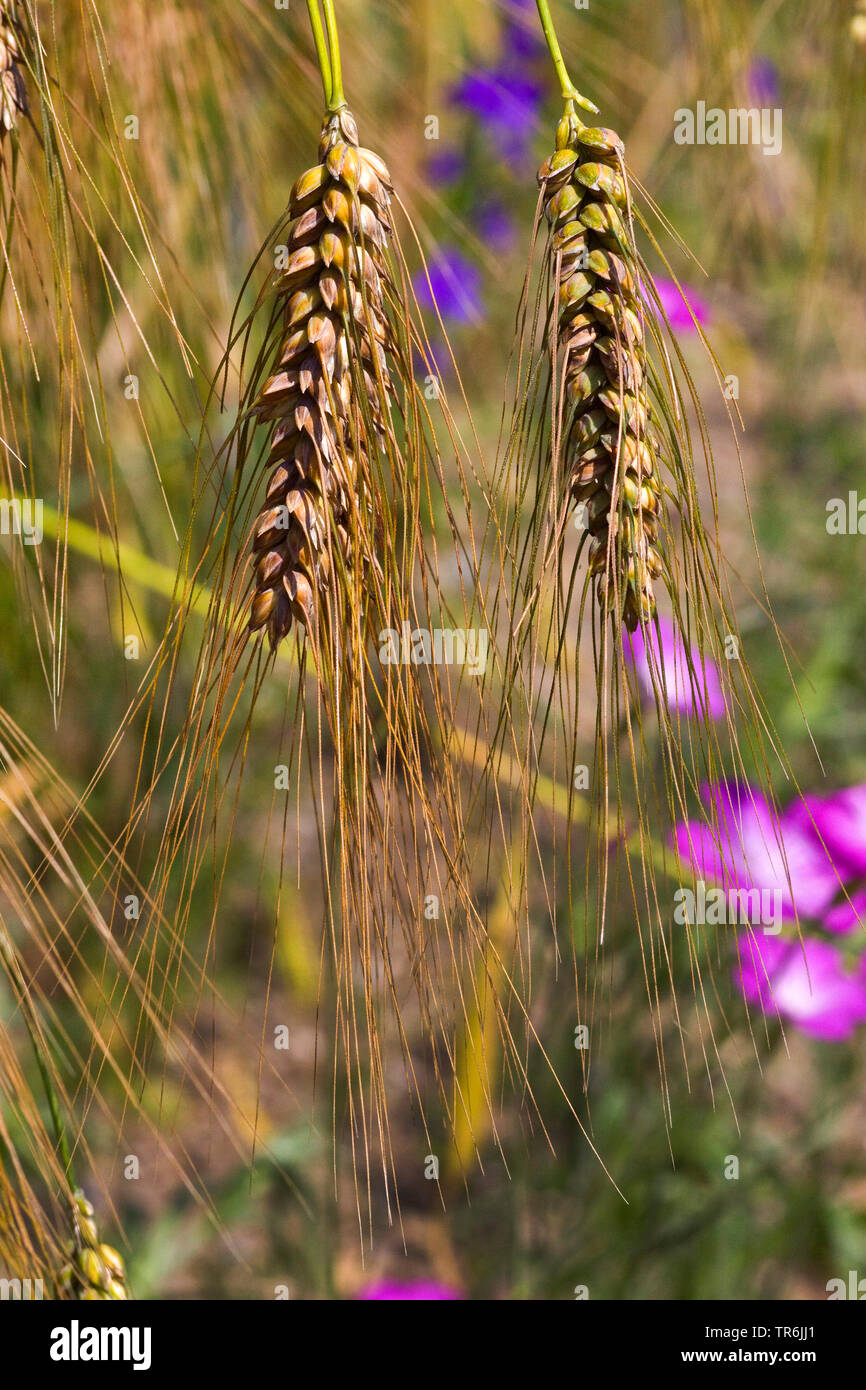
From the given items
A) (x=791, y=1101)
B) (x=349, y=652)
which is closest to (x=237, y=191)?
(x=349, y=652)

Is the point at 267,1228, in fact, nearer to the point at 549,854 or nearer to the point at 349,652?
the point at 549,854

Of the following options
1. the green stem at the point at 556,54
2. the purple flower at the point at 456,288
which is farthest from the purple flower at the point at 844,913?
the purple flower at the point at 456,288

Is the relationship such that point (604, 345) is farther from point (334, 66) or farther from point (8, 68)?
point (8, 68)

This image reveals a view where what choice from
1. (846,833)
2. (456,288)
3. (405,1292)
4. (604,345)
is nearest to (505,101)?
(456,288)

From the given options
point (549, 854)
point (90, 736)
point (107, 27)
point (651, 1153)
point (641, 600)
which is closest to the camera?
point (641, 600)

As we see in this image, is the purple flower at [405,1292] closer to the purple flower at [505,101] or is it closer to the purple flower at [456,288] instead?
the purple flower at [456,288]

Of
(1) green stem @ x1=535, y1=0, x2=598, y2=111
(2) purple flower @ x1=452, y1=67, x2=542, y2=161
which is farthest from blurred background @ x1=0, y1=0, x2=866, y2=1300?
(1) green stem @ x1=535, y1=0, x2=598, y2=111

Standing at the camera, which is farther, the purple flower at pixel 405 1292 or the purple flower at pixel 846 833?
the purple flower at pixel 405 1292
